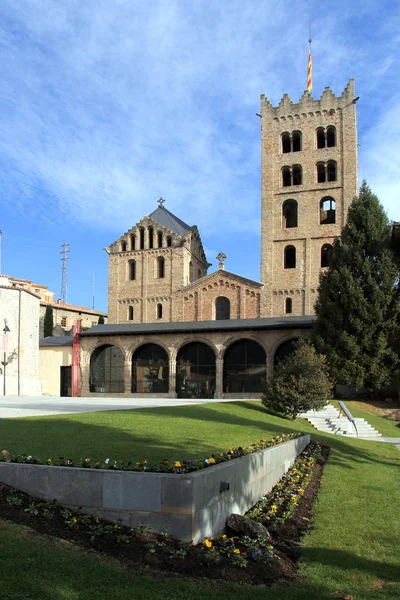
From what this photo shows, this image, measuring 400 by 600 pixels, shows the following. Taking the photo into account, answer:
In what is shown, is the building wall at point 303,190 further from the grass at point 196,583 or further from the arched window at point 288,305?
the grass at point 196,583

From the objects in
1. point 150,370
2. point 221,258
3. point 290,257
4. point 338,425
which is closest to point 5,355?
point 150,370

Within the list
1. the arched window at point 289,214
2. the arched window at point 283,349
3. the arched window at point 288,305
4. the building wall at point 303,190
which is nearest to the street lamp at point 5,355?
the arched window at point 283,349

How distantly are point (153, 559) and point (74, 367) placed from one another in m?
37.0

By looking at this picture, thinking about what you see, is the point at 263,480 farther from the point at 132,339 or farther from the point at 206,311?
the point at 206,311

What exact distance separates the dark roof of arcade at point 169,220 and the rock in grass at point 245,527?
46414 mm

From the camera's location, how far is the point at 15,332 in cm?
3472

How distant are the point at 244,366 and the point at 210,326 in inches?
152

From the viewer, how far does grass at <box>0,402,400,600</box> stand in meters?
4.42

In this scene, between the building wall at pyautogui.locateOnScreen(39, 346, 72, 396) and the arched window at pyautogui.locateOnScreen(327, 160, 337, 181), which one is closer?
the building wall at pyautogui.locateOnScreen(39, 346, 72, 396)

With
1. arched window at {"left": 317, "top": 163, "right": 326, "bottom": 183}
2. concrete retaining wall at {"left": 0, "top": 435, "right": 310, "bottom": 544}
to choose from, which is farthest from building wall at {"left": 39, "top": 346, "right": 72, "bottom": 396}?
concrete retaining wall at {"left": 0, "top": 435, "right": 310, "bottom": 544}

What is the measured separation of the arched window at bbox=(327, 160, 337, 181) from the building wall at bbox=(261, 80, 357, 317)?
0.52 m

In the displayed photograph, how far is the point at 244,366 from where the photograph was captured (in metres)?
37.1

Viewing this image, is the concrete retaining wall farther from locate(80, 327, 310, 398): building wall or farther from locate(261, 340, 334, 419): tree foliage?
locate(80, 327, 310, 398): building wall

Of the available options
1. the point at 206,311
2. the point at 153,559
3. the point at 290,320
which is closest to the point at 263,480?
the point at 153,559
